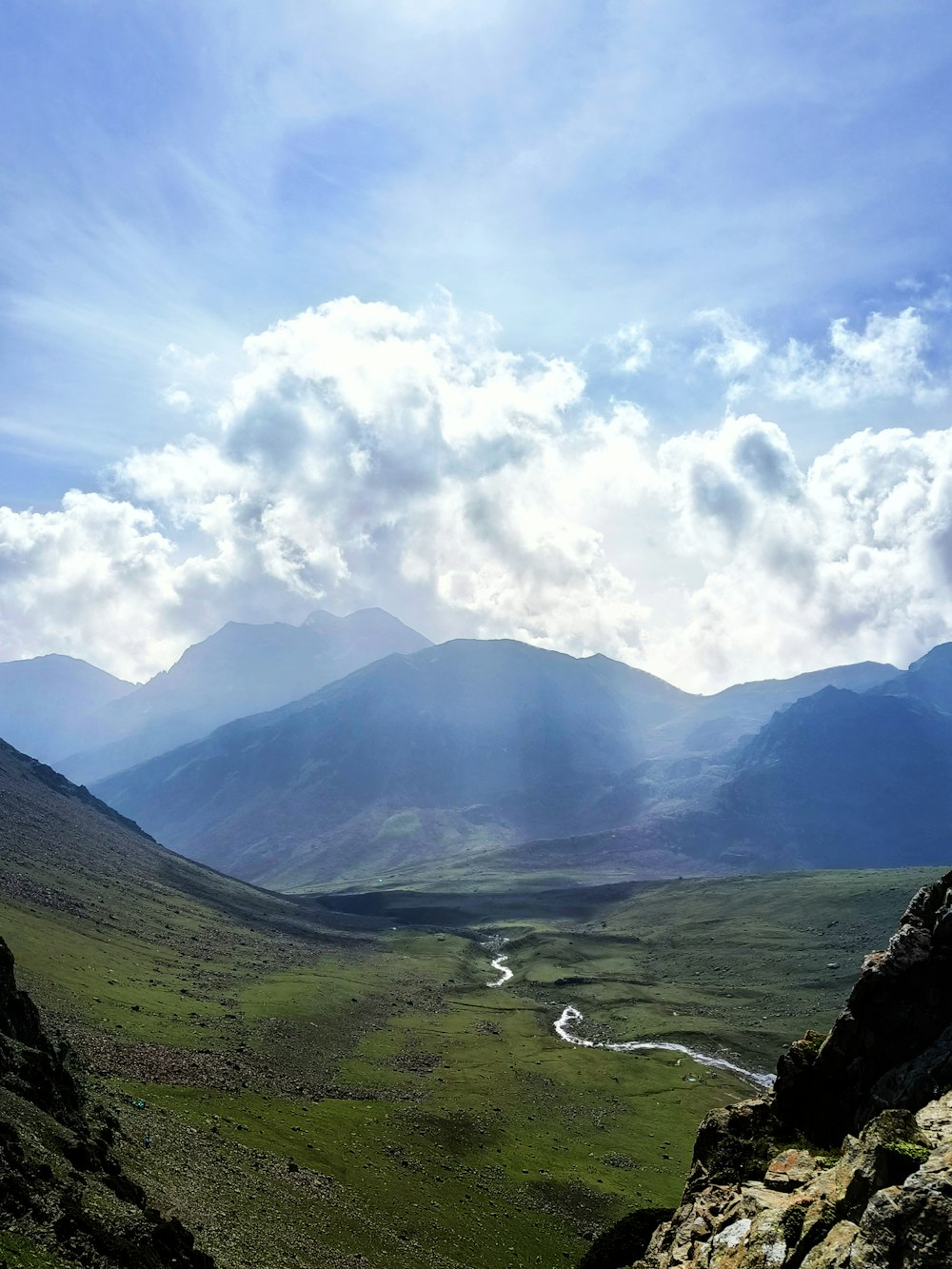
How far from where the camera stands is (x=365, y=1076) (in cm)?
9031

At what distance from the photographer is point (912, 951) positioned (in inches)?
1384

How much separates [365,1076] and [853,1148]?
81449 millimetres

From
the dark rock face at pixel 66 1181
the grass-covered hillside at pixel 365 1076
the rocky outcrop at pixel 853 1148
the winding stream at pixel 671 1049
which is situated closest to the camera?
the rocky outcrop at pixel 853 1148

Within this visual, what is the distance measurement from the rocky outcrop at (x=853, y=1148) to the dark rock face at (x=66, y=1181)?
21025mm

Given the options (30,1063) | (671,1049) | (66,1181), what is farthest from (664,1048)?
(66,1181)

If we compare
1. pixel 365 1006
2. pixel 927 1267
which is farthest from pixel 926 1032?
pixel 365 1006

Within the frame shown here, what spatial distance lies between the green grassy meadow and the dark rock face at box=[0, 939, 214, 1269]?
271 centimetres

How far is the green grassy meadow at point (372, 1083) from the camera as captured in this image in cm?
4850

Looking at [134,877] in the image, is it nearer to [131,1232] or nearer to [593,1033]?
[593,1033]

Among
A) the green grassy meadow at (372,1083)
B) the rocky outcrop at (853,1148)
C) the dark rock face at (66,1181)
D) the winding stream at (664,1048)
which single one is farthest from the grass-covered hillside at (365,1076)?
the rocky outcrop at (853,1148)

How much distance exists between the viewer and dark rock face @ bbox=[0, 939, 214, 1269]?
27484mm

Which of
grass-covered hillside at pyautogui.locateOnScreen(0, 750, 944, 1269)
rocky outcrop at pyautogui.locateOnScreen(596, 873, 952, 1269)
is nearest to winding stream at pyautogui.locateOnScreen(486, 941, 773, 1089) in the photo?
grass-covered hillside at pyautogui.locateOnScreen(0, 750, 944, 1269)

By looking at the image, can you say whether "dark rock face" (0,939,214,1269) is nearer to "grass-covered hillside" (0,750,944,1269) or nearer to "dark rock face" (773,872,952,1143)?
"grass-covered hillside" (0,750,944,1269)

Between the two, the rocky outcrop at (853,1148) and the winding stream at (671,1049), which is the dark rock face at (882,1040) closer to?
the rocky outcrop at (853,1148)
